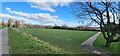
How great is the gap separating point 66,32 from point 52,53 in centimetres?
317

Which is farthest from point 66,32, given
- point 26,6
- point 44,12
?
point 26,6

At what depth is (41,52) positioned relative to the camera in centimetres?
623

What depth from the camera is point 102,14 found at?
35.6ft

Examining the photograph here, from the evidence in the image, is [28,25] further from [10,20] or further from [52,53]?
[52,53]

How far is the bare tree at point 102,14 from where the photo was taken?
10500 millimetres

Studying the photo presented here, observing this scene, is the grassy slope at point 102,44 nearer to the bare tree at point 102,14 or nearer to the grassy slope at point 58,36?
the bare tree at point 102,14

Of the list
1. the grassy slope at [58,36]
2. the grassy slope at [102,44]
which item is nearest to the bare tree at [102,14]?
the grassy slope at [102,44]

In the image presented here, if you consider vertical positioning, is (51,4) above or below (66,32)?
above

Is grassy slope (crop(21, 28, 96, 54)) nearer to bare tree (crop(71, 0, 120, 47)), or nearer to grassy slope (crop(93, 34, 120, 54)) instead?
bare tree (crop(71, 0, 120, 47))

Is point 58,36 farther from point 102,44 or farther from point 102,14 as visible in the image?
point 102,44

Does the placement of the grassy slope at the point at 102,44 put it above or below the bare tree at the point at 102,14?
below

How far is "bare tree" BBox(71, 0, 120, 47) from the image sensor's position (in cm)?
1050

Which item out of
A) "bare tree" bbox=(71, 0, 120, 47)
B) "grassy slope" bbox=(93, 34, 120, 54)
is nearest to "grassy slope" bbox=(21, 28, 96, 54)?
"bare tree" bbox=(71, 0, 120, 47)

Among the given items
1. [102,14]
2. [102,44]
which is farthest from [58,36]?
[102,44]
